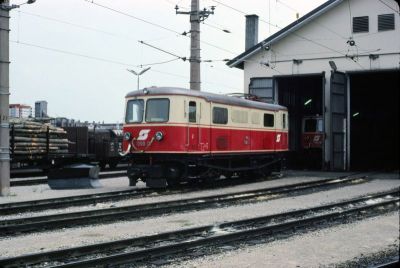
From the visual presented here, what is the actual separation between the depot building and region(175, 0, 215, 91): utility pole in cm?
344

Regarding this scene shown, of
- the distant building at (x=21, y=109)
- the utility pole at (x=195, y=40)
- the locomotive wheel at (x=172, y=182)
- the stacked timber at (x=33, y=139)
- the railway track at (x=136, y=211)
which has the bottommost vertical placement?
the railway track at (x=136, y=211)

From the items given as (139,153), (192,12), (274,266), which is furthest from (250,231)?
(192,12)

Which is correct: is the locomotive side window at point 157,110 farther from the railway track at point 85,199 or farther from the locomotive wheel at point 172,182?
the railway track at point 85,199

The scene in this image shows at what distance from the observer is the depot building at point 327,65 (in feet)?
82.9

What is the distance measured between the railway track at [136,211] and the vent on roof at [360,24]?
1125 cm

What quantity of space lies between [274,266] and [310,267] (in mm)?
482

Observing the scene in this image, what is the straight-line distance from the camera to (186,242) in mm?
8164

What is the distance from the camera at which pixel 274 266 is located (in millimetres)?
7070

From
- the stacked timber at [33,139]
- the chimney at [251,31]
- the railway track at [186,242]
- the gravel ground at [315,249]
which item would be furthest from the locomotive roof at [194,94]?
the chimney at [251,31]

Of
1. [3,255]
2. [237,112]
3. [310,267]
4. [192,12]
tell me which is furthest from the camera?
[192,12]

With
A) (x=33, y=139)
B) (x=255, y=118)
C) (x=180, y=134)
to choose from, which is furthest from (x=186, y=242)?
(x=33, y=139)

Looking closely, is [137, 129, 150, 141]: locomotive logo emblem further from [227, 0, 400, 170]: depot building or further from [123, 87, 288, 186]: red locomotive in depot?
[227, 0, 400, 170]: depot building

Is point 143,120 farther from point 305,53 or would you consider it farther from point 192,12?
point 305,53

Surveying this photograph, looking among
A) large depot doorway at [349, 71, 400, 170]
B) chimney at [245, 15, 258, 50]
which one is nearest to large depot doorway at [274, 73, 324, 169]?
large depot doorway at [349, 71, 400, 170]
